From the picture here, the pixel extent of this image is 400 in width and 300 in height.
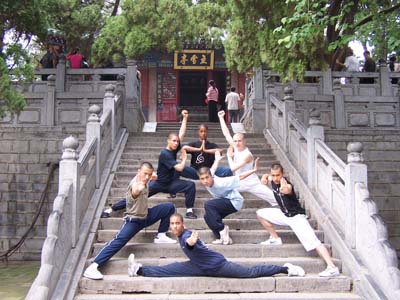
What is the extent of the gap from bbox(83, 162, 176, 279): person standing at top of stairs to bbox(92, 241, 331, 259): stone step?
166mm

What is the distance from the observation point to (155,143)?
34.0ft

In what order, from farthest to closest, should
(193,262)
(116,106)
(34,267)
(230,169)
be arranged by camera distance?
(116,106) → (34,267) → (230,169) → (193,262)

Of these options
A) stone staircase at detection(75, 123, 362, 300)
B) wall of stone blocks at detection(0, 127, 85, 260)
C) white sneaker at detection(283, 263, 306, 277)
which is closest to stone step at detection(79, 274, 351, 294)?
stone staircase at detection(75, 123, 362, 300)

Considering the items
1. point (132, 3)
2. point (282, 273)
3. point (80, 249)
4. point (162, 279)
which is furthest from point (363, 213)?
point (132, 3)

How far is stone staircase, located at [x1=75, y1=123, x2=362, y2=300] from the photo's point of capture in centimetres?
546

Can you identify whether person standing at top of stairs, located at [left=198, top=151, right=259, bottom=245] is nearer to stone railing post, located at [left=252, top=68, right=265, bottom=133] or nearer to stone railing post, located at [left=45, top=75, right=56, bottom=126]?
stone railing post, located at [left=252, top=68, right=265, bottom=133]

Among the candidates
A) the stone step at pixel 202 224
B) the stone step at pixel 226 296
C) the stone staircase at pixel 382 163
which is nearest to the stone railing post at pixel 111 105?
the stone step at pixel 202 224

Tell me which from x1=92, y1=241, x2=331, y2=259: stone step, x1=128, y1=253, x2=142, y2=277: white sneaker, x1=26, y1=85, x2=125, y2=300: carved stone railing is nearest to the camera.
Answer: x1=26, y1=85, x2=125, y2=300: carved stone railing

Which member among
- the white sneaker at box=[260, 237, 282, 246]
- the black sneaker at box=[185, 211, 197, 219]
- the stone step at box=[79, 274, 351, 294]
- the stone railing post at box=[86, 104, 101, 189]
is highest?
the stone railing post at box=[86, 104, 101, 189]

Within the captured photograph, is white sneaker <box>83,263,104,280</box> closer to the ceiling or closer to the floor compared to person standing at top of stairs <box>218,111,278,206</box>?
closer to the floor

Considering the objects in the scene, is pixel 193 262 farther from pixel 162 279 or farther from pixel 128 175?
pixel 128 175

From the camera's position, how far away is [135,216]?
5879 mm

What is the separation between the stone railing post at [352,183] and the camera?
6012mm

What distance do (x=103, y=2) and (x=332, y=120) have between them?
27.6 feet
